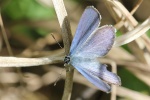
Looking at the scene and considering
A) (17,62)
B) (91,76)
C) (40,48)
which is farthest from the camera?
(40,48)

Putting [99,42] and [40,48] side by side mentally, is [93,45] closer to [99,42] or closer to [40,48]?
[99,42]

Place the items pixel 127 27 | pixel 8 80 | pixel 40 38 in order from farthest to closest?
pixel 40 38
pixel 8 80
pixel 127 27

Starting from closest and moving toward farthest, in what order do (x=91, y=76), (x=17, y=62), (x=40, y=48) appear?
(x=91, y=76) → (x=17, y=62) → (x=40, y=48)

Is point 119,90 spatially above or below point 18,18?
below

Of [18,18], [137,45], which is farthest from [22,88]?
[137,45]

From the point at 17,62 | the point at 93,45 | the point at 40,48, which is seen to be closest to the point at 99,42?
the point at 93,45

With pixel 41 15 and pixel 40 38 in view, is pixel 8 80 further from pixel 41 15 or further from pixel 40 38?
pixel 41 15
